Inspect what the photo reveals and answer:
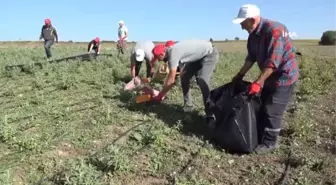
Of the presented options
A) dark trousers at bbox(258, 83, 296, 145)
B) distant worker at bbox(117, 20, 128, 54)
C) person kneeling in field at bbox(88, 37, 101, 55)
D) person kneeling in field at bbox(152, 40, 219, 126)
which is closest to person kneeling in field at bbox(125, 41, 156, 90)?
person kneeling in field at bbox(152, 40, 219, 126)

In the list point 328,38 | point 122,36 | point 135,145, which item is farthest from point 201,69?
point 328,38

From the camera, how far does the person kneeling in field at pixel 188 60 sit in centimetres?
532

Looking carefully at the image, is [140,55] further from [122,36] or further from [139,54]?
[122,36]

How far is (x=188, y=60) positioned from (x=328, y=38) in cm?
3327

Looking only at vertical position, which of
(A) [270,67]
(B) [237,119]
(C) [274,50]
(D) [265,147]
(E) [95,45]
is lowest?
(D) [265,147]

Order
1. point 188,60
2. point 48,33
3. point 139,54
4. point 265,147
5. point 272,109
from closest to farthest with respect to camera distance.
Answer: point 272,109, point 265,147, point 188,60, point 139,54, point 48,33

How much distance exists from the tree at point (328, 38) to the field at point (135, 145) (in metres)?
30.0

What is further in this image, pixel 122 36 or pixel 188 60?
pixel 122 36

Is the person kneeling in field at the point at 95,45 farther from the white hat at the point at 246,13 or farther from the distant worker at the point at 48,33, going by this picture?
the white hat at the point at 246,13

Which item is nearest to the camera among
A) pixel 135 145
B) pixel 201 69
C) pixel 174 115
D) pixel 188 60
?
pixel 135 145

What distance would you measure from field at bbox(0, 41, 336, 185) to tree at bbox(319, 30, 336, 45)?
29997mm

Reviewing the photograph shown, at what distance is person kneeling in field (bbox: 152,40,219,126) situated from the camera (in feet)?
17.5

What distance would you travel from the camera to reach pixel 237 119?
4551 mm

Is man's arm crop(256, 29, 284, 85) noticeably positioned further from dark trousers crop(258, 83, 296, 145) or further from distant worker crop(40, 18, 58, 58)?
distant worker crop(40, 18, 58, 58)
